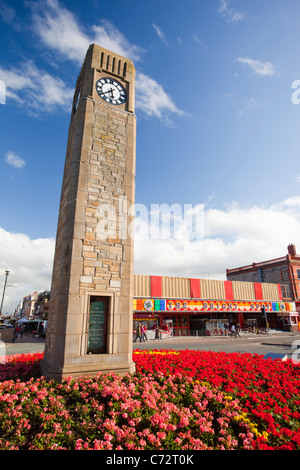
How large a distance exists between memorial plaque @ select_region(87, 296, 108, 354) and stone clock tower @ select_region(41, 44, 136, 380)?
0.09 feet

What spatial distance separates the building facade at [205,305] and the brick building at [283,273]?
180 centimetres

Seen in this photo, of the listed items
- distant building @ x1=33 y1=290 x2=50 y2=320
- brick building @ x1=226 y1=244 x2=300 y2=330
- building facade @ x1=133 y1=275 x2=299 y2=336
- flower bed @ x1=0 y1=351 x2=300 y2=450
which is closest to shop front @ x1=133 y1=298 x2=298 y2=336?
building facade @ x1=133 y1=275 x2=299 y2=336

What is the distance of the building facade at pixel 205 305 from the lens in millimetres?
28000

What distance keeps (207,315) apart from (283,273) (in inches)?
683

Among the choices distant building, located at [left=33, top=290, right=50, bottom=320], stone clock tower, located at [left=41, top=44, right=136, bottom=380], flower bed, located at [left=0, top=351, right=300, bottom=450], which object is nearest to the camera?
flower bed, located at [left=0, top=351, right=300, bottom=450]

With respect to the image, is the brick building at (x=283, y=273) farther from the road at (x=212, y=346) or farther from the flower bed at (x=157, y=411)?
the flower bed at (x=157, y=411)

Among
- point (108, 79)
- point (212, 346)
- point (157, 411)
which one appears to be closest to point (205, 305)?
point (212, 346)

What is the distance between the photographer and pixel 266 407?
17.3ft

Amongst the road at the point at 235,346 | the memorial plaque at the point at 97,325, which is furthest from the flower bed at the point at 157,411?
the road at the point at 235,346

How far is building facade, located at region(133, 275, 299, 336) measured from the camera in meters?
28.0

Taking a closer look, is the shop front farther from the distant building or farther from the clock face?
the distant building

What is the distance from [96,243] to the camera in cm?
816

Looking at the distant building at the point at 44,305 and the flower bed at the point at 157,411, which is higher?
the distant building at the point at 44,305
